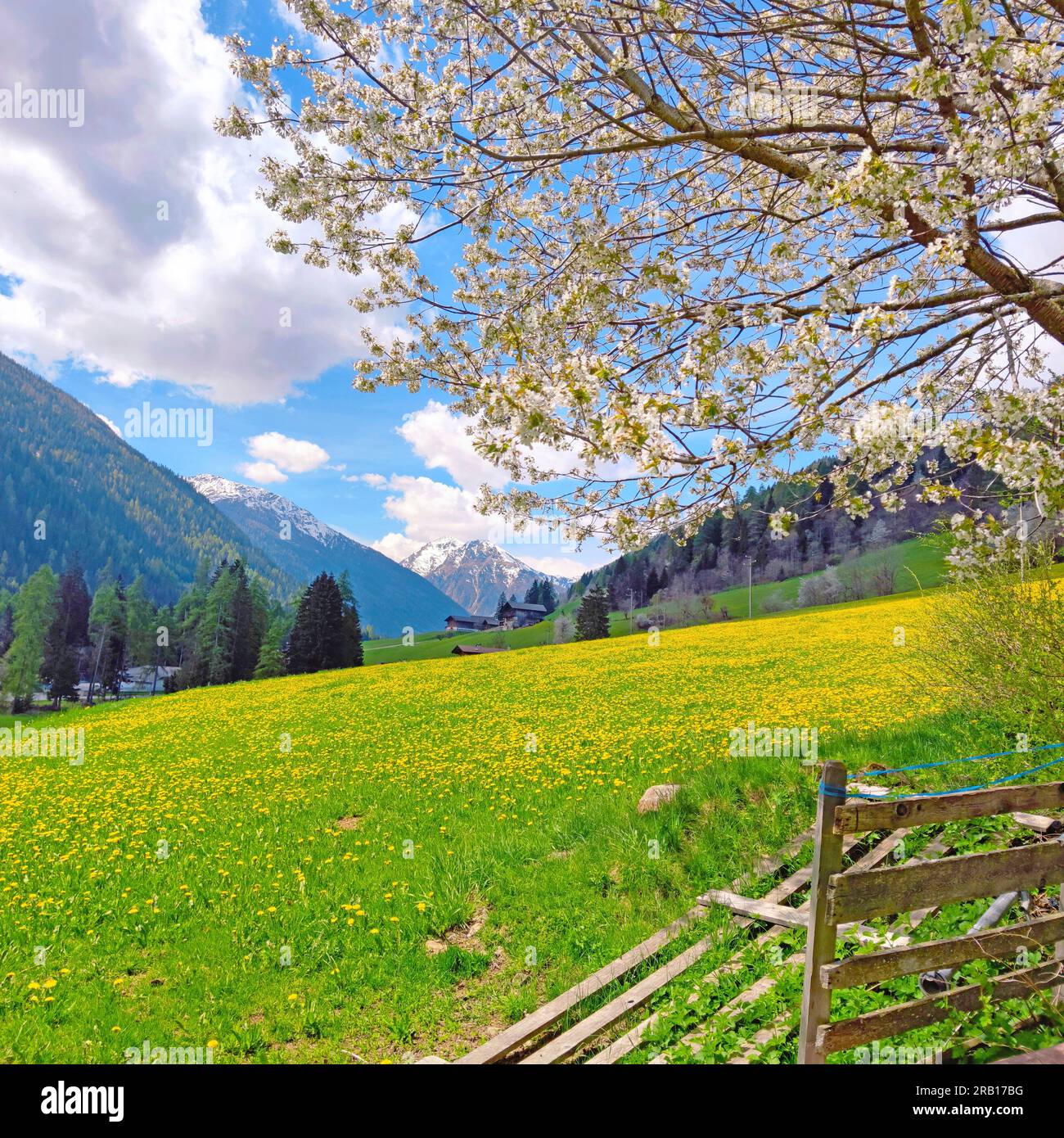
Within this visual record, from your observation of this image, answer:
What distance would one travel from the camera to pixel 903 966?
12.0ft

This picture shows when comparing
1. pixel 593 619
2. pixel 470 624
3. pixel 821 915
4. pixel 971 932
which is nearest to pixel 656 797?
pixel 971 932

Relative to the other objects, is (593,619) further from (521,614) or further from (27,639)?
(521,614)

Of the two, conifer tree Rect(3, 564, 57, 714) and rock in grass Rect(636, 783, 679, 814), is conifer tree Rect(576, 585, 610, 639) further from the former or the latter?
rock in grass Rect(636, 783, 679, 814)

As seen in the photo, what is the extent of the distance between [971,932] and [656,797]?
5084 millimetres

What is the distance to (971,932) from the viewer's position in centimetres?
416

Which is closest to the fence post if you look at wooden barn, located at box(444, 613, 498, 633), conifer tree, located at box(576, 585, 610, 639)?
conifer tree, located at box(576, 585, 610, 639)

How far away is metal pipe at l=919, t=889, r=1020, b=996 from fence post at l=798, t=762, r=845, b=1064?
90 centimetres

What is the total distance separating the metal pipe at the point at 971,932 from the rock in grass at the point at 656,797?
3.99 m

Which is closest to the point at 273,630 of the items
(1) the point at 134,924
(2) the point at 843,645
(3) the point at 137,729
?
(3) the point at 137,729

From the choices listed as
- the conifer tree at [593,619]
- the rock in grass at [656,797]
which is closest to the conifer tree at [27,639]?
the conifer tree at [593,619]

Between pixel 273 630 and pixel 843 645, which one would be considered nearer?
pixel 843 645

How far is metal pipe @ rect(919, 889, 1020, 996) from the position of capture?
4.38m

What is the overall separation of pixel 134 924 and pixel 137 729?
2167 cm
